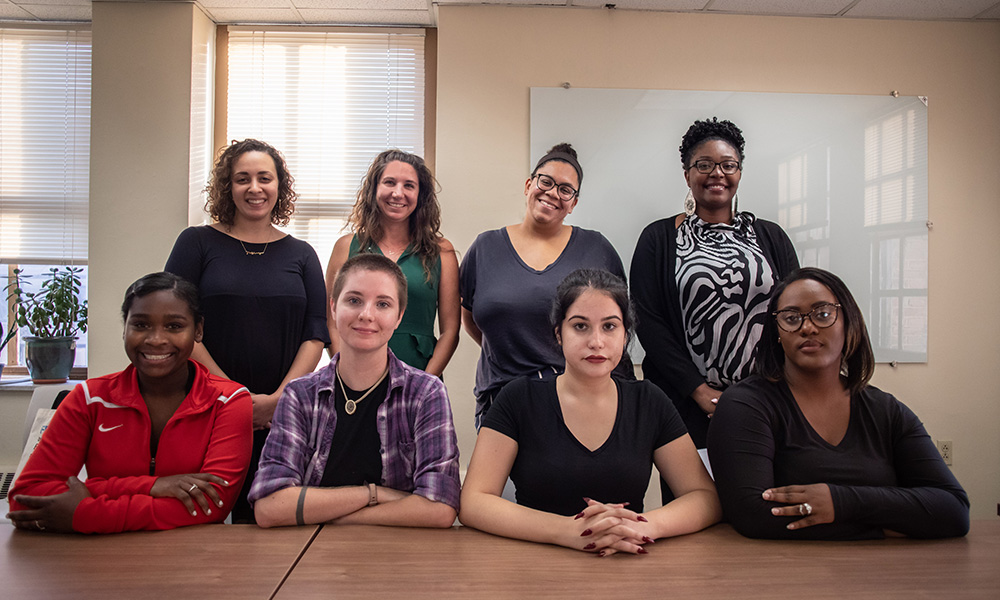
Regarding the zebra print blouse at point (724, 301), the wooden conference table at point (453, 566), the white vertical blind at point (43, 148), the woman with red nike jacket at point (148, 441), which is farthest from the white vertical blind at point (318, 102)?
the wooden conference table at point (453, 566)

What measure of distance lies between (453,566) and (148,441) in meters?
0.88

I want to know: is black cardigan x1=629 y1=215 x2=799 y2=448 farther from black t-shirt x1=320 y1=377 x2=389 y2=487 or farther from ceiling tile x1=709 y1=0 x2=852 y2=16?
ceiling tile x1=709 y1=0 x2=852 y2=16

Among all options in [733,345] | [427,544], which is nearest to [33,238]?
[427,544]

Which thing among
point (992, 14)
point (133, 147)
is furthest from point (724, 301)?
point (133, 147)

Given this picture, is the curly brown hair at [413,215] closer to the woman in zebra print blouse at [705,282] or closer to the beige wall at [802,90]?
the woman in zebra print blouse at [705,282]

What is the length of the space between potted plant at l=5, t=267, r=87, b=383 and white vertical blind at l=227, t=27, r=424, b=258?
1.30 meters

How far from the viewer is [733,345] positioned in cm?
194

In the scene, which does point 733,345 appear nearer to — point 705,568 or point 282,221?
point 705,568

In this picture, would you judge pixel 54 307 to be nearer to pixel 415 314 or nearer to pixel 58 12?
pixel 58 12

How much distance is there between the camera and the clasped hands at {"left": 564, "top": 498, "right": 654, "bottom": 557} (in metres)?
1.19

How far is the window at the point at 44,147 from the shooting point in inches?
148

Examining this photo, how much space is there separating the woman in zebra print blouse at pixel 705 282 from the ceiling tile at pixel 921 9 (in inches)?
81.2

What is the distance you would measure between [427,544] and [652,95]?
2.92m

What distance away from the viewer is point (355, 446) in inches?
59.5
